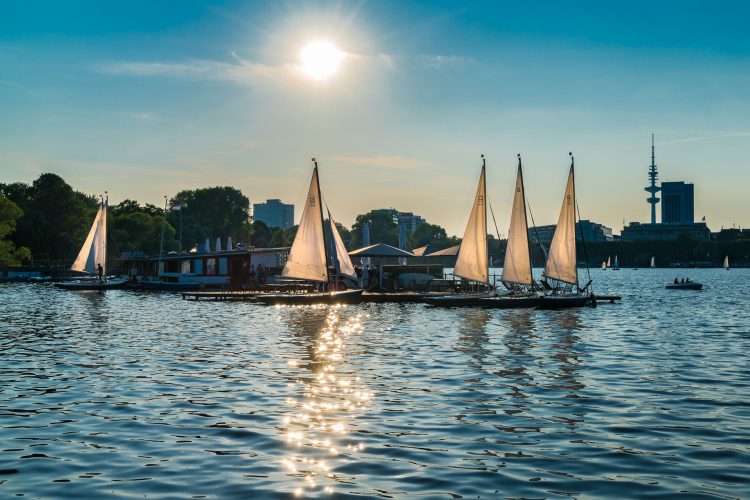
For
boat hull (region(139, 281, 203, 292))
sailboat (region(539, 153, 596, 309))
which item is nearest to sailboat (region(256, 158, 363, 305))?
sailboat (region(539, 153, 596, 309))

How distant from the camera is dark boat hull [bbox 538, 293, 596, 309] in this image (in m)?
57.8

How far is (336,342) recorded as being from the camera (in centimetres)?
3478

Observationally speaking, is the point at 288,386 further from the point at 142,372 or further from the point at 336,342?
the point at 336,342

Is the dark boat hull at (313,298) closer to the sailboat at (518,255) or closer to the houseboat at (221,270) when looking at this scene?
the sailboat at (518,255)

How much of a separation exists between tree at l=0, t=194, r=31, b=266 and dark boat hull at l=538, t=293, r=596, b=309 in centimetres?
9889

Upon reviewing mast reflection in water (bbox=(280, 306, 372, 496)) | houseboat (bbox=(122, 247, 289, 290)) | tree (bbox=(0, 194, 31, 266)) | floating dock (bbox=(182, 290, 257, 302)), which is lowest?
mast reflection in water (bbox=(280, 306, 372, 496))

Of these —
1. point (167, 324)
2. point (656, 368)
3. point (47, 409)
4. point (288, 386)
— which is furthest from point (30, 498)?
point (167, 324)

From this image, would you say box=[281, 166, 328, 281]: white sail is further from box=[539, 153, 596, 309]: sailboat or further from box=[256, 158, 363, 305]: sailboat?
box=[539, 153, 596, 309]: sailboat

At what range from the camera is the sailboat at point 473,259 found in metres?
58.3

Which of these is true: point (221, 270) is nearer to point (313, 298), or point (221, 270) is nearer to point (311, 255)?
point (313, 298)

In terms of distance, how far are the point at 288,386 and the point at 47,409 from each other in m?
6.65

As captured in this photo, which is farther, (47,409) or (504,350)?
(504,350)

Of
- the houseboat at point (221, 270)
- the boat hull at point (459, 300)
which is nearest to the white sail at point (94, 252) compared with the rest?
the houseboat at point (221, 270)

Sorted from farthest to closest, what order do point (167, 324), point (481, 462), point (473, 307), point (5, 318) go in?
point (473, 307) → point (5, 318) → point (167, 324) → point (481, 462)
